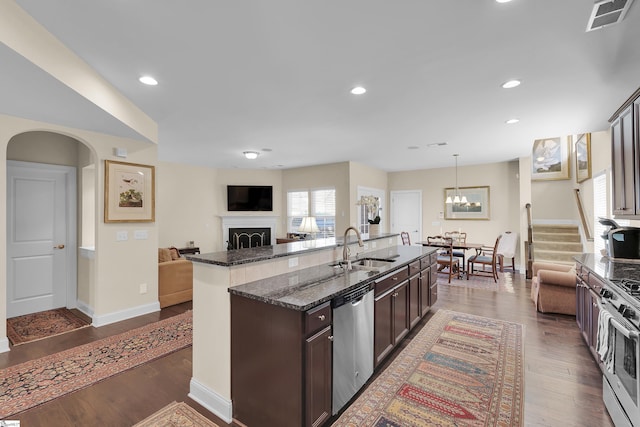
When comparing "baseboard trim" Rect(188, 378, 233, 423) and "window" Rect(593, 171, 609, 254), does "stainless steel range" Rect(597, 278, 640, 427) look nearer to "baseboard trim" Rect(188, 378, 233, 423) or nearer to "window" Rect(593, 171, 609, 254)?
"baseboard trim" Rect(188, 378, 233, 423)

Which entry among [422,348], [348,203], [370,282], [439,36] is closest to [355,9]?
[439,36]

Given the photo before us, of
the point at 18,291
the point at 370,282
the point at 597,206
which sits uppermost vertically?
the point at 597,206

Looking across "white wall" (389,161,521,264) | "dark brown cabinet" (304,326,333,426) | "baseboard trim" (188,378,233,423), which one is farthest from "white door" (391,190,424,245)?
"baseboard trim" (188,378,233,423)

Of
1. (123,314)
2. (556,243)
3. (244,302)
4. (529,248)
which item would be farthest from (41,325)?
(556,243)

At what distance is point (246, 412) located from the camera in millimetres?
1918

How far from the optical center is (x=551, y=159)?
7.58 m

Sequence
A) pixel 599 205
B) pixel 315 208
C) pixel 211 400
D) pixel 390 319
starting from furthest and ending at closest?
pixel 315 208, pixel 599 205, pixel 390 319, pixel 211 400

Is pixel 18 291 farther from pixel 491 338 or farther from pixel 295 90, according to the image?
pixel 491 338

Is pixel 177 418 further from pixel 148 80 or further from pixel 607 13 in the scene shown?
pixel 607 13

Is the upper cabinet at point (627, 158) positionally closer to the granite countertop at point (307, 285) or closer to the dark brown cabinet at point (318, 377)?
the granite countertop at point (307, 285)

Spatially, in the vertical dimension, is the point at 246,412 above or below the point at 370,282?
below

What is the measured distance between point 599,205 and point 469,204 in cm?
272

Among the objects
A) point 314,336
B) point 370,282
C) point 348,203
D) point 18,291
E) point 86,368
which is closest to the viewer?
point 314,336

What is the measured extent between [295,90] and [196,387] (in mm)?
2827
